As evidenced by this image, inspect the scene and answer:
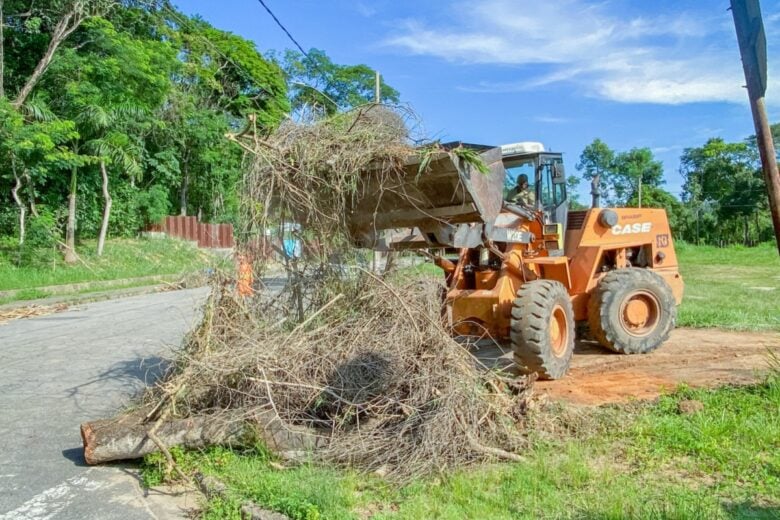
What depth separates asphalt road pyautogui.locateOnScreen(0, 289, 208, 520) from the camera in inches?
170

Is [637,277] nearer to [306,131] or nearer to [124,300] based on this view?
[306,131]

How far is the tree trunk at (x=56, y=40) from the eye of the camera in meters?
20.2

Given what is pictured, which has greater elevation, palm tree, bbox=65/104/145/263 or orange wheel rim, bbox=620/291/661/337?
palm tree, bbox=65/104/145/263

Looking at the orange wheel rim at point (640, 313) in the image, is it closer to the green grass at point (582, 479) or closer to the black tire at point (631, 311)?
the black tire at point (631, 311)

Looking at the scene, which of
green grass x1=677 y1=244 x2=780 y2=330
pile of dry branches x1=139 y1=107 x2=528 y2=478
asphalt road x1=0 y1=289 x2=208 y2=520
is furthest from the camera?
green grass x1=677 y1=244 x2=780 y2=330

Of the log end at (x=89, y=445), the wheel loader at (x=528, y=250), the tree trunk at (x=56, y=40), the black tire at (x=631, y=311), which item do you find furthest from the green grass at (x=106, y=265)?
the black tire at (x=631, y=311)

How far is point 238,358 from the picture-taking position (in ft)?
17.9

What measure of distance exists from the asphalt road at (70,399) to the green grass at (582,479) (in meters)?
0.44

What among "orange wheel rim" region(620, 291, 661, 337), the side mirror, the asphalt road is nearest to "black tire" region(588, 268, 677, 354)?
"orange wheel rim" region(620, 291, 661, 337)

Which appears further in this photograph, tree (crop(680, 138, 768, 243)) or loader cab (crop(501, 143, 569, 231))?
tree (crop(680, 138, 768, 243))

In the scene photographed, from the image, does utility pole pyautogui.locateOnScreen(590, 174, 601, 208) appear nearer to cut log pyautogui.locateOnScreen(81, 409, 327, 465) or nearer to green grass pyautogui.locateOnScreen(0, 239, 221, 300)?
cut log pyautogui.locateOnScreen(81, 409, 327, 465)

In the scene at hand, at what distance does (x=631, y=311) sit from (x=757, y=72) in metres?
4.32

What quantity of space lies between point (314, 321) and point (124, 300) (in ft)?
41.4

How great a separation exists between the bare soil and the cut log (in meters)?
2.59
